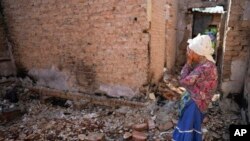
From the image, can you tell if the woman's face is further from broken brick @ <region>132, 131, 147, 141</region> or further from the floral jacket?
broken brick @ <region>132, 131, 147, 141</region>

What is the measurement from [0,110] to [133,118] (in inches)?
117

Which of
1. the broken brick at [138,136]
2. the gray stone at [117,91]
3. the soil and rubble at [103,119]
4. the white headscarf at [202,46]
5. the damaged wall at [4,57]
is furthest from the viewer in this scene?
the damaged wall at [4,57]

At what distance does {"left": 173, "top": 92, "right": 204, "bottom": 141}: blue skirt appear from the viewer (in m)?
2.27

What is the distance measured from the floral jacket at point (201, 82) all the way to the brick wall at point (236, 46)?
1677 mm

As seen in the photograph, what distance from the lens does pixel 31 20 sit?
5586 mm

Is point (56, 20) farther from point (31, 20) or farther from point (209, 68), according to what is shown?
point (209, 68)

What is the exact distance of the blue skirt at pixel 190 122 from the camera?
227cm

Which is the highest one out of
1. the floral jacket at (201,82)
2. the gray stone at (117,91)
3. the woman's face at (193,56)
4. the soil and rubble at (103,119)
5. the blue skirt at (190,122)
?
the woman's face at (193,56)

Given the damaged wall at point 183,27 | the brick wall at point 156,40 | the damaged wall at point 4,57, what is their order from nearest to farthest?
the brick wall at point 156,40 → the damaged wall at point 4,57 → the damaged wall at point 183,27

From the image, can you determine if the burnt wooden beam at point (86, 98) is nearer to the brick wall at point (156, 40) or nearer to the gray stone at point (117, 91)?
the gray stone at point (117, 91)

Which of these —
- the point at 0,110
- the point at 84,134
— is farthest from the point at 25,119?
the point at 84,134


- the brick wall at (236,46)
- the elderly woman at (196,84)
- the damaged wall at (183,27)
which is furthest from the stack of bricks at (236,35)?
the damaged wall at (183,27)

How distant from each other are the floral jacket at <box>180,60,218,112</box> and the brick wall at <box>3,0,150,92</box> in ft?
6.42

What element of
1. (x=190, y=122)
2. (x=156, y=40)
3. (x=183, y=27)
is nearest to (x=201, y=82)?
(x=190, y=122)
